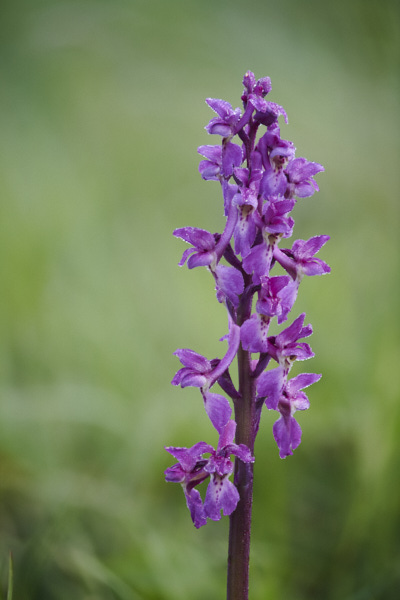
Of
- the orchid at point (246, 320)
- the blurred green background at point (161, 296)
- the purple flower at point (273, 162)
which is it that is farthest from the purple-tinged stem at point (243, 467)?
the blurred green background at point (161, 296)

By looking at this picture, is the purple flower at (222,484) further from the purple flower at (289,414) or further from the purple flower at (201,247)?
the purple flower at (201,247)

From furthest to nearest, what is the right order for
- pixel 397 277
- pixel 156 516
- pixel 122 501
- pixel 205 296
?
pixel 205 296, pixel 397 277, pixel 156 516, pixel 122 501

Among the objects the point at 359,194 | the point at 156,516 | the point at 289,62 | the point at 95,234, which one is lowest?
the point at 156,516

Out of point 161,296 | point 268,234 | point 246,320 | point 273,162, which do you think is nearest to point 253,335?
point 246,320

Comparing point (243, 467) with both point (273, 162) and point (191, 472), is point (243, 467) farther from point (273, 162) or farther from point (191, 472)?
point (273, 162)

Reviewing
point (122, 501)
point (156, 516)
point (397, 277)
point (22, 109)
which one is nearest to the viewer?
point (122, 501)

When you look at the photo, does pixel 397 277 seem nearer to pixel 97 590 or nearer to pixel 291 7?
pixel 97 590

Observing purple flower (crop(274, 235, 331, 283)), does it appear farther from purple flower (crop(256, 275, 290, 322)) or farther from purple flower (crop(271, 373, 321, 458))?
purple flower (crop(271, 373, 321, 458))

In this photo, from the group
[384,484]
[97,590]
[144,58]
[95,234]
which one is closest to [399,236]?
[95,234]
